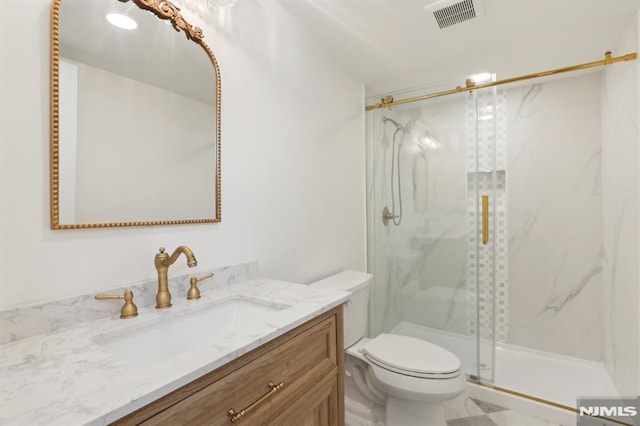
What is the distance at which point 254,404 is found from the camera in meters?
0.76

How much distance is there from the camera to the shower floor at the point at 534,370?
6.30 feet

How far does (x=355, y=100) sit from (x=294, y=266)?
54.9 inches

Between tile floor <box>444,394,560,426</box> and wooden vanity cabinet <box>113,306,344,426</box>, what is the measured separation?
42.2 inches

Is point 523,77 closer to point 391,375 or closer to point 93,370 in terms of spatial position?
point 391,375

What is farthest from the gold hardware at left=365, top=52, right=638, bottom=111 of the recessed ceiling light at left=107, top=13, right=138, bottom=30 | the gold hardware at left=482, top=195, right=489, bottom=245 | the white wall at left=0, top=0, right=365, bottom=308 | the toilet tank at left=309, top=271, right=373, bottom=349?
the recessed ceiling light at left=107, top=13, right=138, bottom=30

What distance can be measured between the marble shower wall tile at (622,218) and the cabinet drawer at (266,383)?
1675 mm

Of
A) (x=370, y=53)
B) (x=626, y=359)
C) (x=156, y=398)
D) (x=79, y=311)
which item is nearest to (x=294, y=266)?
(x=79, y=311)

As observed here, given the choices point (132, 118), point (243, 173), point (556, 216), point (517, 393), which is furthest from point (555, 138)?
point (132, 118)

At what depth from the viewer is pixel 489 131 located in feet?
7.42

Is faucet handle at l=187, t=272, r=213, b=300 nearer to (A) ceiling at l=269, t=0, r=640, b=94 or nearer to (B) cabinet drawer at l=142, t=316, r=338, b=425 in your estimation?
(B) cabinet drawer at l=142, t=316, r=338, b=425

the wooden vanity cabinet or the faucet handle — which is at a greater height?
the faucet handle

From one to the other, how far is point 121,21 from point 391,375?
1787 mm

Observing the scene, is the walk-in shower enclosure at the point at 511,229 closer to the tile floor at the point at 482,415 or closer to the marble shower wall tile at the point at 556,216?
the marble shower wall tile at the point at 556,216

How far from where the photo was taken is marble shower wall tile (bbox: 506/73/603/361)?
228 centimetres
